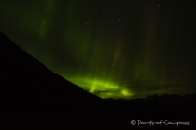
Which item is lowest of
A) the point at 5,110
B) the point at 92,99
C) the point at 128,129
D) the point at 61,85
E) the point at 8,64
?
the point at 128,129

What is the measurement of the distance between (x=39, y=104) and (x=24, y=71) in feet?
39.8

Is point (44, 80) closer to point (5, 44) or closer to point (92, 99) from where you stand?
point (92, 99)

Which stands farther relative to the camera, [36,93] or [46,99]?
[36,93]

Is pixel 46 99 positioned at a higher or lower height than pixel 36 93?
lower

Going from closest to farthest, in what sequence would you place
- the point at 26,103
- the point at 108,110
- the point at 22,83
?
the point at 26,103
the point at 108,110
the point at 22,83

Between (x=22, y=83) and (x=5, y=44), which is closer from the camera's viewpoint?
(x=22, y=83)

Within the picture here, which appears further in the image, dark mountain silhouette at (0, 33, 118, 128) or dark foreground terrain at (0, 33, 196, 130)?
dark mountain silhouette at (0, 33, 118, 128)

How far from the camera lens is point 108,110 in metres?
39.0

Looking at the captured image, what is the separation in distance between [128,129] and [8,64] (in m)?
34.0

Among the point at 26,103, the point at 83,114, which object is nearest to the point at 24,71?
the point at 26,103

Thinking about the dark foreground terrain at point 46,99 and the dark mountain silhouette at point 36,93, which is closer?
the dark foreground terrain at point 46,99

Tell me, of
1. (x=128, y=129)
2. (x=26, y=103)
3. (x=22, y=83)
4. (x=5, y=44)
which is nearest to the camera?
(x=128, y=129)

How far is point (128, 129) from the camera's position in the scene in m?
20.4

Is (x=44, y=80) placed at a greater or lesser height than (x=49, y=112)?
greater
